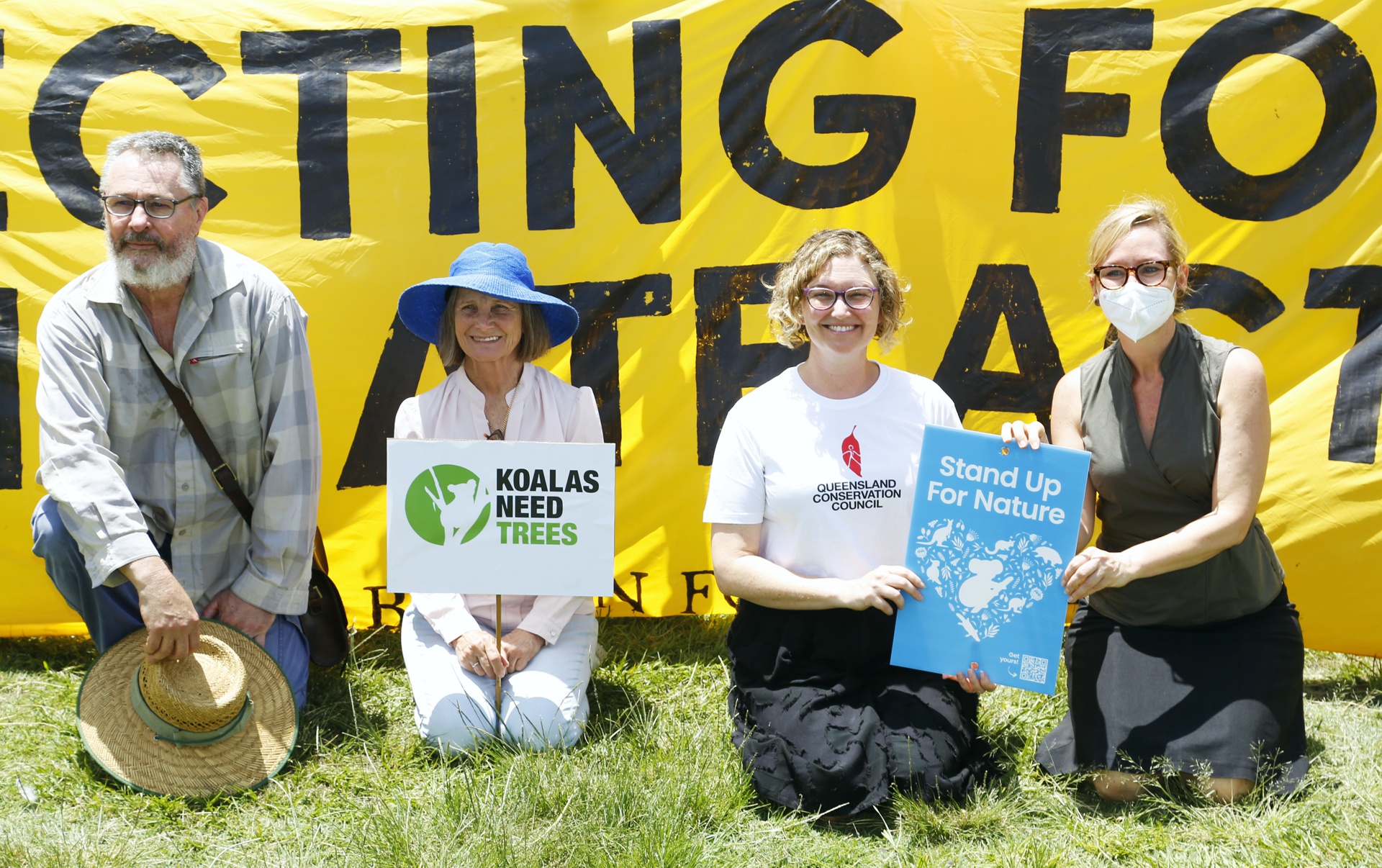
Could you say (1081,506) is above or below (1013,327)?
below

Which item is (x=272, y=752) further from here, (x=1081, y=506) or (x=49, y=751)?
(x=1081, y=506)

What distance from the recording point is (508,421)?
11.4ft

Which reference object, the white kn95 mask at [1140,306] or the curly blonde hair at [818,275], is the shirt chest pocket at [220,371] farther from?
the white kn95 mask at [1140,306]

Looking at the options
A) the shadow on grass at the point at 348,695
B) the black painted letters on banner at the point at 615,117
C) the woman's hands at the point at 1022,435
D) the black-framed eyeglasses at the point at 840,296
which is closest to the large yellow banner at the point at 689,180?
the black painted letters on banner at the point at 615,117

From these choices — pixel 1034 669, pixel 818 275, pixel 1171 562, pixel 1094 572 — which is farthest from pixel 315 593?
pixel 1171 562

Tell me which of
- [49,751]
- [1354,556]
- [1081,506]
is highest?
[1081,506]

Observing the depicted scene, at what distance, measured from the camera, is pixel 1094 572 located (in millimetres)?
2854

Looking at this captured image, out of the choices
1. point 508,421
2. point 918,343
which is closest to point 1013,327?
point 918,343

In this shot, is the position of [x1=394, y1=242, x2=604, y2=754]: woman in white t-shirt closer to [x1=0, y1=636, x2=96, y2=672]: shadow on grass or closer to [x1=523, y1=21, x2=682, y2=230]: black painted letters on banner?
[x1=523, y1=21, x2=682, y2=230]: black painted letters on banner

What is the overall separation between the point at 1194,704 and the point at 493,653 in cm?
200

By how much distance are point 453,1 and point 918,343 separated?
7.15ft

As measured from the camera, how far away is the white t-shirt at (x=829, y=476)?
3.04 metres

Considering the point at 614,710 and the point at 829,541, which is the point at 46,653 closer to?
the point at 614,710

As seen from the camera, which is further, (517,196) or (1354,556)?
(517,196)
